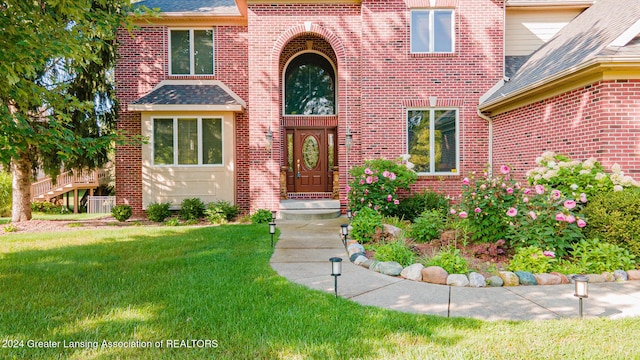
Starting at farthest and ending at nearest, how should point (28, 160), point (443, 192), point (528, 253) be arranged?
point (28, 160) → point (443, 192) → point (528, 253)

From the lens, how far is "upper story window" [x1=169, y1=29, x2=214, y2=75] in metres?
11.1

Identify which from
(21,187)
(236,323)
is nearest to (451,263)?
(236,323)

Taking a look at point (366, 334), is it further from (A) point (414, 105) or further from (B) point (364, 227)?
(A) point (414, 105)

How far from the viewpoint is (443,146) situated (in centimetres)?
957

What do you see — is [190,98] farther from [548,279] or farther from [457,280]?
[548,279]

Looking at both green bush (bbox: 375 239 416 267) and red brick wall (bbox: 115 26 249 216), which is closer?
green bush (bbox: 375 239 416 267)

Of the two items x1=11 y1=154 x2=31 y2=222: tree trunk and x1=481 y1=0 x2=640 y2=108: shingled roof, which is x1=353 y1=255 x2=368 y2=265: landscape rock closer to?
x1=481 y1=0 x2=640 y2=108: shingled roof

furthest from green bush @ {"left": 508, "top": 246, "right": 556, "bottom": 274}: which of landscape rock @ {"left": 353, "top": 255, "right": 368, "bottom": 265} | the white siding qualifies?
the white siding

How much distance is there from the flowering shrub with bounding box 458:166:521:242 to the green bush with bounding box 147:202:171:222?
8025 millimetres

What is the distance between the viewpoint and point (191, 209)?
996 cm

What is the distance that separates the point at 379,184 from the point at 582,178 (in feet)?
12.8

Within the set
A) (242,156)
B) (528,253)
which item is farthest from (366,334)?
(242,156)

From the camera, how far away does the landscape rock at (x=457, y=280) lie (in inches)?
167

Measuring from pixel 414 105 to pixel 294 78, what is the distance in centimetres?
436
